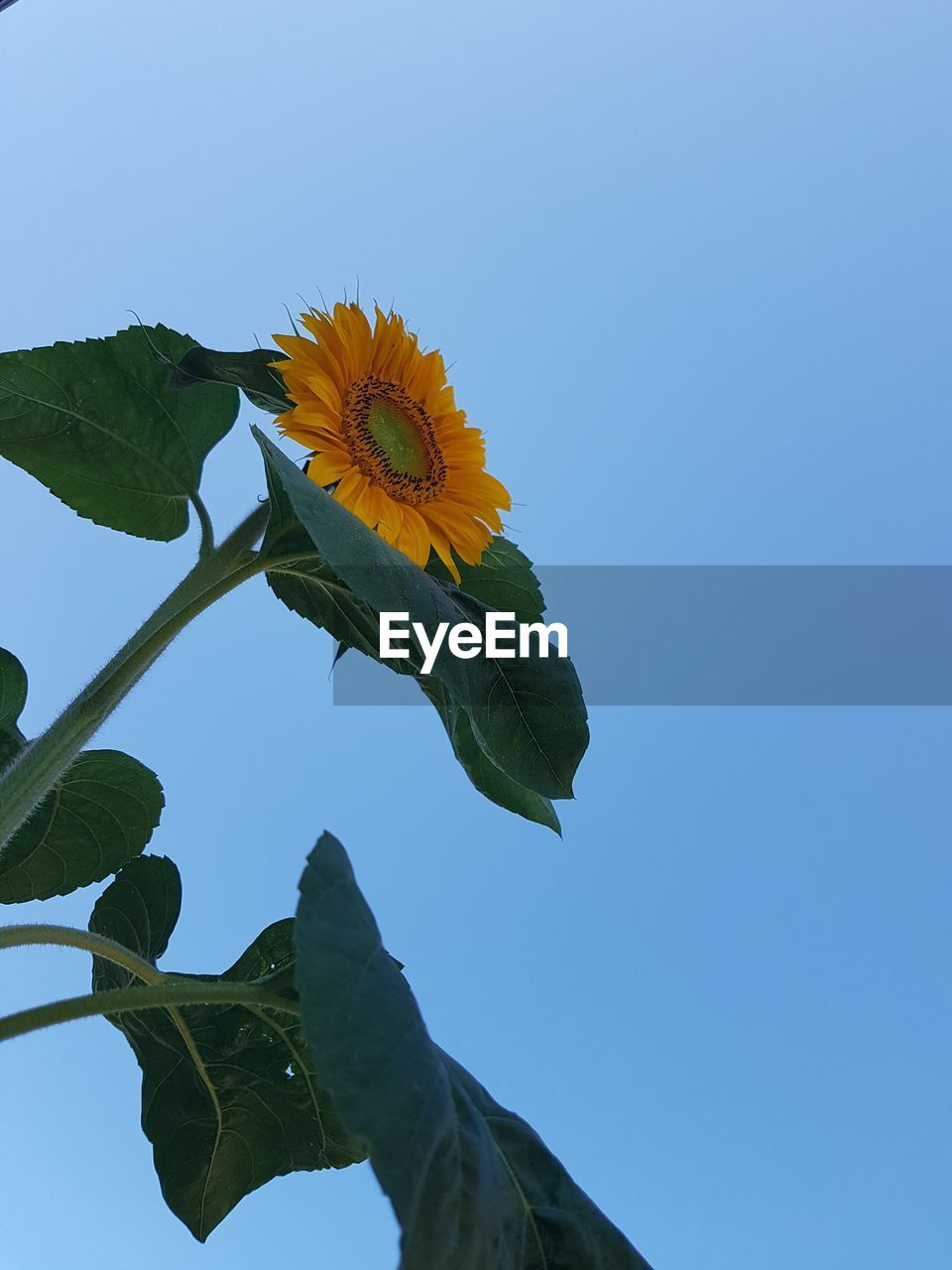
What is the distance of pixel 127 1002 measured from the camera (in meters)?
0.64

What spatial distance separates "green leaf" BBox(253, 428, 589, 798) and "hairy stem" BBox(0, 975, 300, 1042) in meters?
0.19

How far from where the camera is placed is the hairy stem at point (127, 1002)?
24.9 inches

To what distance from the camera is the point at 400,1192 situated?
47 cm

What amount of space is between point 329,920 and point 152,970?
321 mm

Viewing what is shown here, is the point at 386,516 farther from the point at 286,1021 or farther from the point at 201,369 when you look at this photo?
the point at 286,1021

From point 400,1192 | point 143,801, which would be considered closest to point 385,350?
point 143,801

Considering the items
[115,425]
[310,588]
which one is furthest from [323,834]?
[115,425]

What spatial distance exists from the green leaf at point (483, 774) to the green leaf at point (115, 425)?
0.22 m

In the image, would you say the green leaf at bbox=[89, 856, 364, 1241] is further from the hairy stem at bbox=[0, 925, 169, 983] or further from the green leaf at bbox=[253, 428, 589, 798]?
the green leaf at bbox=[253, 428, 589, 798]

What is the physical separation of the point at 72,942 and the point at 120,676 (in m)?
0.18

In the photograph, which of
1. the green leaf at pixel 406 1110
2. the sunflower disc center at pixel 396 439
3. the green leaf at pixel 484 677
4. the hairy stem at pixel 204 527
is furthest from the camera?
the sunflower disc center at pixel 396 439

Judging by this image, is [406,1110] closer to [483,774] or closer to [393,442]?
[483,774]

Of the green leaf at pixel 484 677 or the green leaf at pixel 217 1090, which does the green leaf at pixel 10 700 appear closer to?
the green leaf at pixel 217 1090

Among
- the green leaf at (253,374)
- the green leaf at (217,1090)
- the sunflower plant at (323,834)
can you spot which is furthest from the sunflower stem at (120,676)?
the green leaf at (217,1090)
